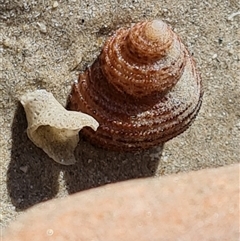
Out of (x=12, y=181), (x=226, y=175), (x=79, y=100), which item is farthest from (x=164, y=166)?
(x=12, y=181)

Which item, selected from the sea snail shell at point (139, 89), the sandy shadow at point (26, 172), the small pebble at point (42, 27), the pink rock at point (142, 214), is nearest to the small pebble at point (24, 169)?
the sandy shadow at point (26, 172)

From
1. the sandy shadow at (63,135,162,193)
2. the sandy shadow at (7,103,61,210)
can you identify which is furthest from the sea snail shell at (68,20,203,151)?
the sandy shadow at (7,103,61,210)

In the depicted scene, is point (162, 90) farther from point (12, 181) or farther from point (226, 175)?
point (12, 181)

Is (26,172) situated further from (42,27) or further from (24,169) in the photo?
(42,27)

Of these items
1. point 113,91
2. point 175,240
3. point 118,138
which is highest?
point 113,91

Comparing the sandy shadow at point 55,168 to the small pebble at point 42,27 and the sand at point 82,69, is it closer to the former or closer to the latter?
the sand at point 82,69

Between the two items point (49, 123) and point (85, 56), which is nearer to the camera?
point (49, 123)

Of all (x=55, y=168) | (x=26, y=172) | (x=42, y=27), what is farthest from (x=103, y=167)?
(x=42, y=27)

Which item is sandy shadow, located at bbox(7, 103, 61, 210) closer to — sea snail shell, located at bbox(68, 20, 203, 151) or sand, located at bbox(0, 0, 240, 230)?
sand, located at bbox(0, 0, 240, 230)
